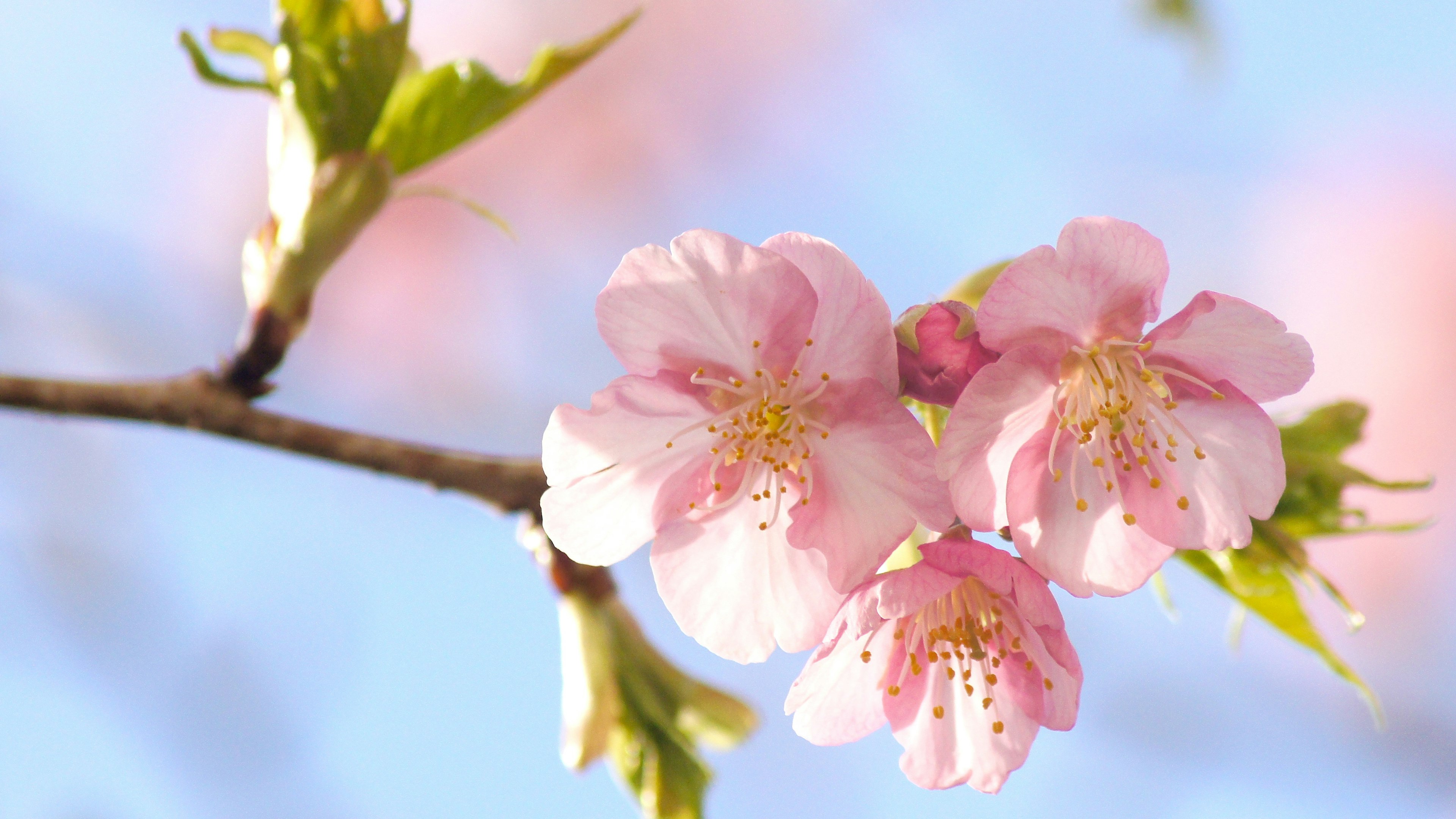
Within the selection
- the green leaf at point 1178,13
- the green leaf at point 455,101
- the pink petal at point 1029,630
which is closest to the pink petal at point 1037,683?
the pink petal at point 1029,630

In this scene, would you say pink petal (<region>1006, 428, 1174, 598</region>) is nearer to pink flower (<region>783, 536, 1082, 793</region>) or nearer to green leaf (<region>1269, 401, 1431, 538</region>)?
pink flower (<region>783, 536, 1082, 793</region>)

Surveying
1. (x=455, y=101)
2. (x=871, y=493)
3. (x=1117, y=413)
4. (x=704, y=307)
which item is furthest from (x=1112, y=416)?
(x=455, y=101)

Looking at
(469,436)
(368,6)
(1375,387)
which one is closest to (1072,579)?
(368,6)

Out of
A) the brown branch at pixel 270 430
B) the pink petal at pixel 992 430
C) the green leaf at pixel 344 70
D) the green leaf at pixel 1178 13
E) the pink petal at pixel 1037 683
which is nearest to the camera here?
the pink petal at pixel 992 430

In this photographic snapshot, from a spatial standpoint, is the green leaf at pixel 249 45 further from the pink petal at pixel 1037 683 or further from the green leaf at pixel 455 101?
the pink petal at pixel 1037 683

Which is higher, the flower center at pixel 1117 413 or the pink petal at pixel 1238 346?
the pink petal at pixel 1238 346

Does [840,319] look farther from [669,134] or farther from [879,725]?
[669,134]

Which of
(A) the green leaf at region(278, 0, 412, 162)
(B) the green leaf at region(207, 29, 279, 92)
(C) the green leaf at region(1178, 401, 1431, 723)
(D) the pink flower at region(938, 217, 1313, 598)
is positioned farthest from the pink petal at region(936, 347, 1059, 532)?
(B) the green leaf at region(207, 29, 279, 92)
